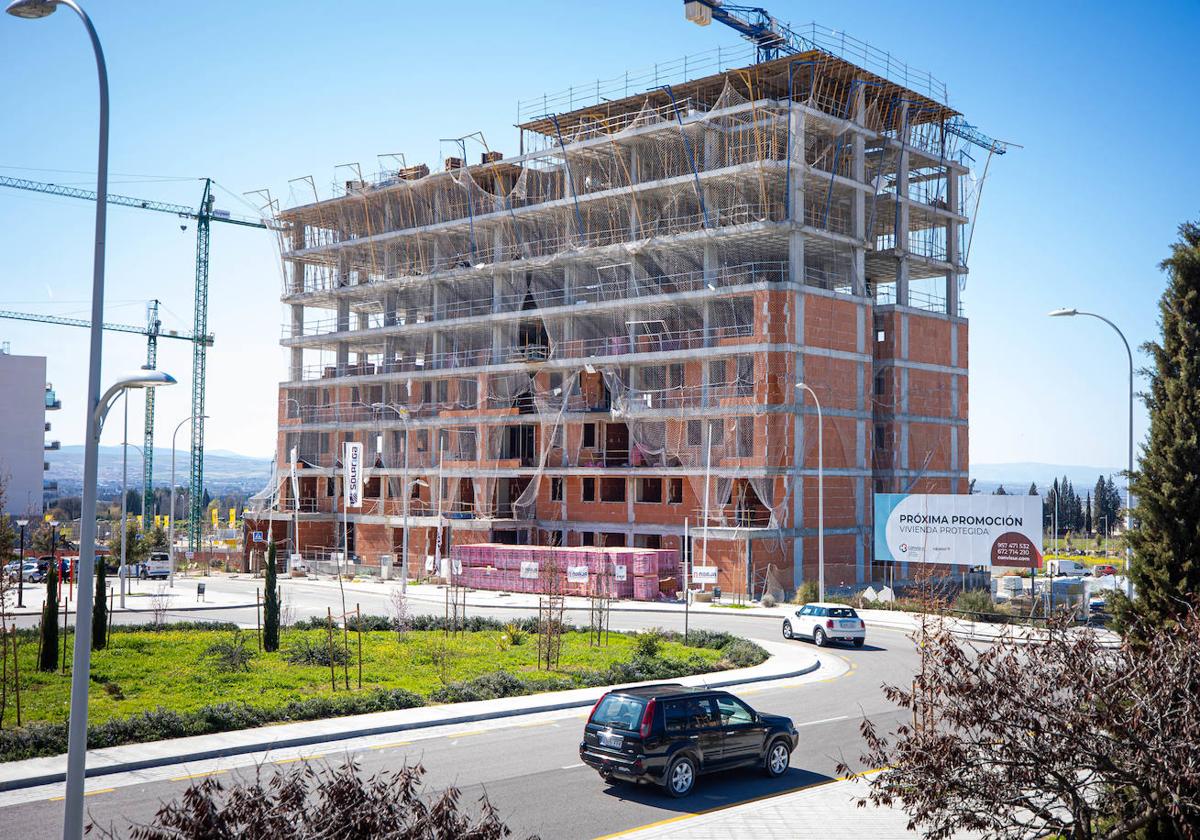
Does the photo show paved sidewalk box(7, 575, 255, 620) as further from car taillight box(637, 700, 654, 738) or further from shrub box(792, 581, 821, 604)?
car taillight box(637, 700, 654, 738)

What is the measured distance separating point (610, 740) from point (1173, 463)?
9.40 meters

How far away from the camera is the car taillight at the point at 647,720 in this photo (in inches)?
628

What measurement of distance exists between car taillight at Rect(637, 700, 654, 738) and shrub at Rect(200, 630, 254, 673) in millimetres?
13649

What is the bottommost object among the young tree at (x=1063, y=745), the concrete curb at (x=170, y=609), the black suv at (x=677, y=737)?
the concrete curb at (x=170, y=609)

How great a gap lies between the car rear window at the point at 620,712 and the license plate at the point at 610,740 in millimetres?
148

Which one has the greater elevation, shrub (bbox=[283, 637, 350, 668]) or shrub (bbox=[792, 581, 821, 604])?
shrub (bbox=[283, 637, 350, 668])

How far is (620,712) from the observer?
16531mm

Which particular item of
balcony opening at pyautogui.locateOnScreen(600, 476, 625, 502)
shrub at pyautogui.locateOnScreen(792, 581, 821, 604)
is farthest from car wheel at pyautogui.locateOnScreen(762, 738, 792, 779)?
balcony opening at pyautogui.locateOnScreen(600, 476, 625, 502)

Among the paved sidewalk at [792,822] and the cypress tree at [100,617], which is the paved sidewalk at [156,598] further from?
the paved sidewalk at [792,822]

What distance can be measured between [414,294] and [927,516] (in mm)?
44916

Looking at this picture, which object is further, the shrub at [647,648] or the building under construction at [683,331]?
the building under construction at [683,331]

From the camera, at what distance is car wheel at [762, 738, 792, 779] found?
56.9 ft

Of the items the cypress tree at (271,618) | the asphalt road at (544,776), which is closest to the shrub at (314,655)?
the cypress tree at (271,618)

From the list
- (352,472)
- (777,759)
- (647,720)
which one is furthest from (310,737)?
(352,472)
